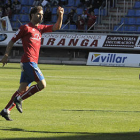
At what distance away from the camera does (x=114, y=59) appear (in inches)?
1330

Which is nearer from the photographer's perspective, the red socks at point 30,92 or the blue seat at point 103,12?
the red socks at point 30,92

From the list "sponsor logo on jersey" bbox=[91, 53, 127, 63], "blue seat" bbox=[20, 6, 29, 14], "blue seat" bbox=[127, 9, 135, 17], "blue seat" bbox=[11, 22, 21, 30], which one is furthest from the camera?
"blue seat" bbox=[20, 6, 29, 14]

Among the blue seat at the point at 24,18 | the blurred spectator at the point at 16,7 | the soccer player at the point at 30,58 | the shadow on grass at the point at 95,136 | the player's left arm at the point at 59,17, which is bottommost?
the blue seat at the point at 24,18

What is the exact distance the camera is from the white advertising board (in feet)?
109

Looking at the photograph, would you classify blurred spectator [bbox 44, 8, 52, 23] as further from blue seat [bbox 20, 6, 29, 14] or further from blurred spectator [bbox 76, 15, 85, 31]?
blue seat [bbox 20, 6, 29, 14]

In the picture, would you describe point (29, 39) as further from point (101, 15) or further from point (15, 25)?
point (15, 25)

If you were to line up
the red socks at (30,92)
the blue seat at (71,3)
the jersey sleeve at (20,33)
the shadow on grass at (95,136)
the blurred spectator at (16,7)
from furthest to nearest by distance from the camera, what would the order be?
the blurred spectator at (16,7)
the blue seat at (71,3)
the red socks at (30,92)
the jersey sleeve at (20,33)
the shadow on grass at (95,136)

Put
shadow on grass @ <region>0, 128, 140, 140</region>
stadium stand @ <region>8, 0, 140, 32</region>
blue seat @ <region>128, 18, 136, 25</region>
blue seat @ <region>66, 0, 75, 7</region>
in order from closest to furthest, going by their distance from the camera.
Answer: shadow on grass @ <region>0, 128, 140, 140</region>
blue seat @ <region>128, 18, 136, 25</region>
stadium stand @ <region>8, 0, 140, 32</region>
blue seat @ <region>66, 0, 75, 7</region>

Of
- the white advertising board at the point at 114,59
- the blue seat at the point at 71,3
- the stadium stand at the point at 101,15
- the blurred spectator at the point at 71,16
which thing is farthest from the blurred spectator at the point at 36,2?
the white advertising board at the point at 114,59

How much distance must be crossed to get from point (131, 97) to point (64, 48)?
23495mm

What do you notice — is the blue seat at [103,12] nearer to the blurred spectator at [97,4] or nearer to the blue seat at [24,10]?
the blurred spectator at [97,4]

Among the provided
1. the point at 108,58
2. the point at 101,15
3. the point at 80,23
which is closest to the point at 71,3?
the point at 101,15

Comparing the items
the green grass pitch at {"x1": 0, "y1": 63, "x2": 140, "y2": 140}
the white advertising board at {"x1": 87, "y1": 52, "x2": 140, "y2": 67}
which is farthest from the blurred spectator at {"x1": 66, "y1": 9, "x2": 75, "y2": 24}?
the green grass pitch at {"x1": 0, "y1": 63, "x2": 140, "y2": 140}

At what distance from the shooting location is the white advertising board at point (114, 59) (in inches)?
1308
